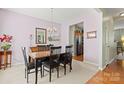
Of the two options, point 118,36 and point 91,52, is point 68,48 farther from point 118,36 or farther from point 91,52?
point 118,36

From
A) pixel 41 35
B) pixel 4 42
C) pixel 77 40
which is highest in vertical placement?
pixel 41 35

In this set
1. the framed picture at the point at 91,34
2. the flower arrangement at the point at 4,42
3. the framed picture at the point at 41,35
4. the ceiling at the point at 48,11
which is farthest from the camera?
the framed picture at the point at 41,35

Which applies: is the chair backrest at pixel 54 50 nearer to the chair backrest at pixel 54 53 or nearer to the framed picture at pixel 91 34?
the chair backrest at pixel 54 53

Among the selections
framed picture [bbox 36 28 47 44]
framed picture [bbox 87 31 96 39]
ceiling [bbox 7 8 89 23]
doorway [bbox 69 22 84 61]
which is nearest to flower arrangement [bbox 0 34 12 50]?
ceiling [bbox 7 8 89 23]

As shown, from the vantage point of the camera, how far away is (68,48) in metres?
4.16

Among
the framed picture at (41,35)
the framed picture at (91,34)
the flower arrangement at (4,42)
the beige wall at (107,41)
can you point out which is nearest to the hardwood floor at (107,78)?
the beige wall at (107,41)

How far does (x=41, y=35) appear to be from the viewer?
20.1ft

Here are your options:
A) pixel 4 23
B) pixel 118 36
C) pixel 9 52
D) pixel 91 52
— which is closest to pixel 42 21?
pixel 4 23

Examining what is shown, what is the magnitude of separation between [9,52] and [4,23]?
4.11ft

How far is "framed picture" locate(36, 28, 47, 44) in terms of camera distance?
5912mm

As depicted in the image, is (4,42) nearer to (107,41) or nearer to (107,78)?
(107,78)

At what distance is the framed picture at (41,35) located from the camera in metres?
5.91

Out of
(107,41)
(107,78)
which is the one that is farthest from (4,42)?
(107,41)

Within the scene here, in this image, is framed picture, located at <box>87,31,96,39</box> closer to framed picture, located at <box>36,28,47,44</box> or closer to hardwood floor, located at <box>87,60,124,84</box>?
hardwood floor, located at <box>87,60,124,84</box>
